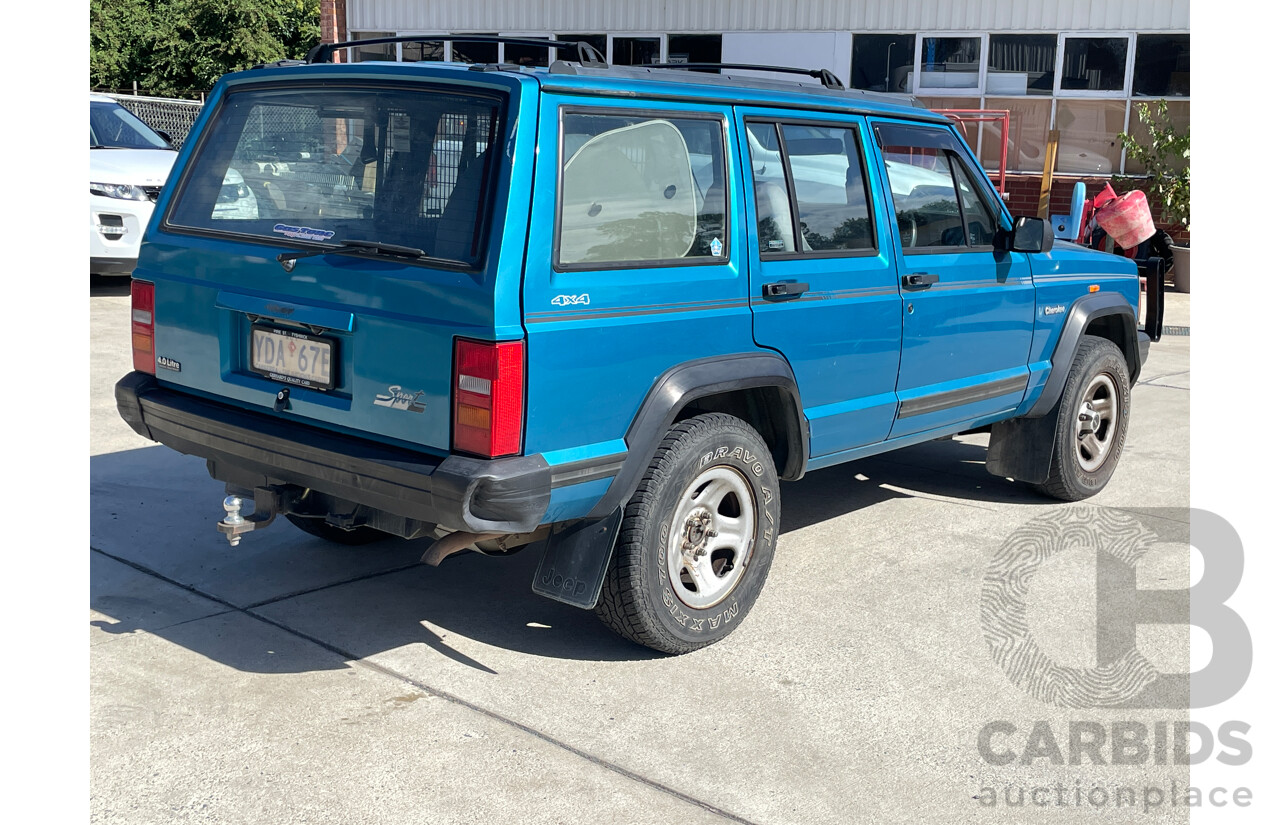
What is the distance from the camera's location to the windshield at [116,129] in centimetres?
1277

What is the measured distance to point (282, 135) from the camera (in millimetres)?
4141

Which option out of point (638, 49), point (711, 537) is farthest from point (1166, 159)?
point (711, 537)

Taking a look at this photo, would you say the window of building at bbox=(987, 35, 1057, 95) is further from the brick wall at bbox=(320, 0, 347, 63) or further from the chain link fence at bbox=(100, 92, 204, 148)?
the chain link fence at bbox=(100, 92, 204, 148)

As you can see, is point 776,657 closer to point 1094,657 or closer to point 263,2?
point 1094,657

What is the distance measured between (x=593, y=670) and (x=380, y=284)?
1511mm

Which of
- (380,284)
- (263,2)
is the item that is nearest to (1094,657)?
(380,284)

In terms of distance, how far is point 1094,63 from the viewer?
1511cm

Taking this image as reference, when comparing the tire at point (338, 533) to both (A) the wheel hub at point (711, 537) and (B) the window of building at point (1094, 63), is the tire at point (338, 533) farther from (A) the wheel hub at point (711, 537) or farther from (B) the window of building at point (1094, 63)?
(B) the window of building at point (1094, 63)

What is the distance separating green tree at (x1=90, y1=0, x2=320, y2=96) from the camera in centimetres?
3825

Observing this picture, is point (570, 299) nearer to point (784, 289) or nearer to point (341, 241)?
point (341, 241)

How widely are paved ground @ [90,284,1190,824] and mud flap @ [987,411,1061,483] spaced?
0.46m

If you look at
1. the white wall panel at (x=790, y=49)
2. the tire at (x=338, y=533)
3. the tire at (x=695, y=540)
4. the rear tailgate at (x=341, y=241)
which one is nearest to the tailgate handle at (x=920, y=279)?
the tire at (x=695, y=540)

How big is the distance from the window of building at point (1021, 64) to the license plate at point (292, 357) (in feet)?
44.1

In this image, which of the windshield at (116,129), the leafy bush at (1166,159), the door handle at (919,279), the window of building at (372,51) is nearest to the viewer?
the door handle at (919,279)
